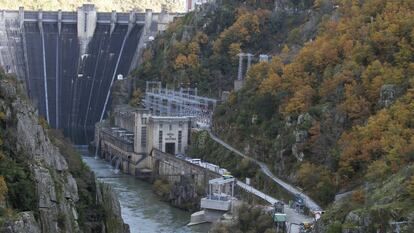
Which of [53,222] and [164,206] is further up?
[53,222]

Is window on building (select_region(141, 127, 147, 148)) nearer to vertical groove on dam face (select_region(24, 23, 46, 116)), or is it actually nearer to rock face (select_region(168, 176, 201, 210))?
rock face (select_region(168, 176, 201, 210))

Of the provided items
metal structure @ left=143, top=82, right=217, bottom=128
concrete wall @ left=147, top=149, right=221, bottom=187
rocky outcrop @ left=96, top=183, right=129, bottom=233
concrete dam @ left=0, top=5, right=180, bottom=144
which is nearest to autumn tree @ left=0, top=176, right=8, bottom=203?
rocky outcrop @ left=96, top=183, right=129, bottom=233

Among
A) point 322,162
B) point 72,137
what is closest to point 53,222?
point 322,162

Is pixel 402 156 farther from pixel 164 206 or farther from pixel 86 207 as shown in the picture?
pixel 164 206

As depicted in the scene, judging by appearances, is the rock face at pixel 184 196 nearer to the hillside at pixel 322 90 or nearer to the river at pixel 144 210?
the river at pixel 144 210

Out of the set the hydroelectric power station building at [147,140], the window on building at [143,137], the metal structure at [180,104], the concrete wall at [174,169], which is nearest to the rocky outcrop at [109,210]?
the concrete wall at [174,169]

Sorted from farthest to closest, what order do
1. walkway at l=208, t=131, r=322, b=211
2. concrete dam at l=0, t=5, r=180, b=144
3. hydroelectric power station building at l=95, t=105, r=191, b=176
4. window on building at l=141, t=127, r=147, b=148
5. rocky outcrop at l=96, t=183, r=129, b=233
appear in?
concrete dam at l=0, t=5, r=180, b=144
window on building at l=141, t=127, r=147, b=148
hydroelectric power station building at l=95, t=105, r=191, b=176
walkway at l=208, t=131, r=322, b=211
rocky outcrop at l=96, t=183, r=129, b=233
